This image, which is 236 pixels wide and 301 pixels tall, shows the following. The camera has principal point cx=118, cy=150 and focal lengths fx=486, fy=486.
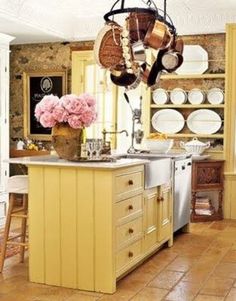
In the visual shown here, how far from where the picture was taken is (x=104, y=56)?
3.68 metres

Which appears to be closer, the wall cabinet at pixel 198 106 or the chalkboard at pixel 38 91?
the wall cabinet at pixel 198 106

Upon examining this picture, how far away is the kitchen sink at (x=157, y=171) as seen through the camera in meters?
4.08

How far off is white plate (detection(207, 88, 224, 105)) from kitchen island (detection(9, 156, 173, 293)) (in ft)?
9.44

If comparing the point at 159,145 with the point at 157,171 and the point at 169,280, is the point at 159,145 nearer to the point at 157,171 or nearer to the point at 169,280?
the point at 157,171

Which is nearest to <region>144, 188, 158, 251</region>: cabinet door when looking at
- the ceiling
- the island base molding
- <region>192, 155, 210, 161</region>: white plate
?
<region>192, 155, 210, 161</region>: white plate

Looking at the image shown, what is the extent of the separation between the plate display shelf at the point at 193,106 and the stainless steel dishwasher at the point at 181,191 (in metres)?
0.95

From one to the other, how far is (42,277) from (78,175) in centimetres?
85

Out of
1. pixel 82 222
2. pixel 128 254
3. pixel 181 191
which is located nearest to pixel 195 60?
pixel 181 191

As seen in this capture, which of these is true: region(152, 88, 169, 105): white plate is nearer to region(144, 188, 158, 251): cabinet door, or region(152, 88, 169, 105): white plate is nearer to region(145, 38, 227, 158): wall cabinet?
region(145, 38, 227, 158): wall cabinet

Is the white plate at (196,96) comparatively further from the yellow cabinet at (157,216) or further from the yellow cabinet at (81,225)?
the yellow cabinet at (81,225)

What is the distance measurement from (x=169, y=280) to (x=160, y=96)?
11.0 feet

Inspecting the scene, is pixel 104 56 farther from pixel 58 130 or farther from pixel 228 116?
pixel 228 116

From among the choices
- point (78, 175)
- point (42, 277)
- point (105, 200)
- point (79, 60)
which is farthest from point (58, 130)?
point (79, 60)

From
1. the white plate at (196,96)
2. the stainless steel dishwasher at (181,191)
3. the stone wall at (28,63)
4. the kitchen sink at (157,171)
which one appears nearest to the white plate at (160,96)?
the white plate at (196,96)
